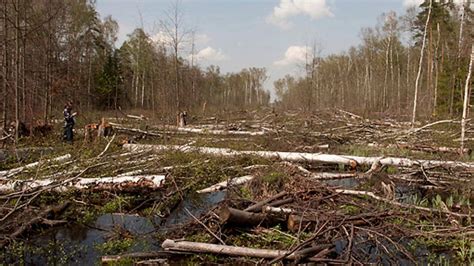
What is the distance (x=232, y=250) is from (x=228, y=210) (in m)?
0.75

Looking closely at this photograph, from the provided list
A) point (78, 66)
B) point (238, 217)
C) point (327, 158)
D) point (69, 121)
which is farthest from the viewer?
point (78, 66)

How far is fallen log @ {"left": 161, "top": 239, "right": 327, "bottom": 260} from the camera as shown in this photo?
5.18 metres

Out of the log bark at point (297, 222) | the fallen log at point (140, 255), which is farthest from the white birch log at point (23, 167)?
the log bark at point (297, 222)

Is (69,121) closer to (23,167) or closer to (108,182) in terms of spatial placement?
(23,167)

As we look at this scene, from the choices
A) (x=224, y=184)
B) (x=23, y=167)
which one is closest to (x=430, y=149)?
(x=224, y=184)

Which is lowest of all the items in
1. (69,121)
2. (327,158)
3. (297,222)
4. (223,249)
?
(223,249)

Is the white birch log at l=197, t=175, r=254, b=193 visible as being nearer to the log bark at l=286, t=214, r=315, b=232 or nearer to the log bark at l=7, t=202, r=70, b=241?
the log bark at l=286, t=214, r=315, b=232

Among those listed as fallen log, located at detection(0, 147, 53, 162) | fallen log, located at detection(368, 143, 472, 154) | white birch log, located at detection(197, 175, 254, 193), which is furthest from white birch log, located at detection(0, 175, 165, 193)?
fallen log, located at detection(368, 143, 472, 154)

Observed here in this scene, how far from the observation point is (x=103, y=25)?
43500mm

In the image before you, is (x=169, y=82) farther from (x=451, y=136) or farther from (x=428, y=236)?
(x=428, y=236)

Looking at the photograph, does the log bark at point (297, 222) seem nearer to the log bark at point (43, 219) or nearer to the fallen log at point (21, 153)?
the log bark at point (43, 219)

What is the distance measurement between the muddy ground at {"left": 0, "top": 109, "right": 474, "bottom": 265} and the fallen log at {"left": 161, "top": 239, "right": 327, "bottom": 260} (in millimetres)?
57

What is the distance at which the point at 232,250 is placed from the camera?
17.5ft

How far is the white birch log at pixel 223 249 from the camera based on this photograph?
523 cm
